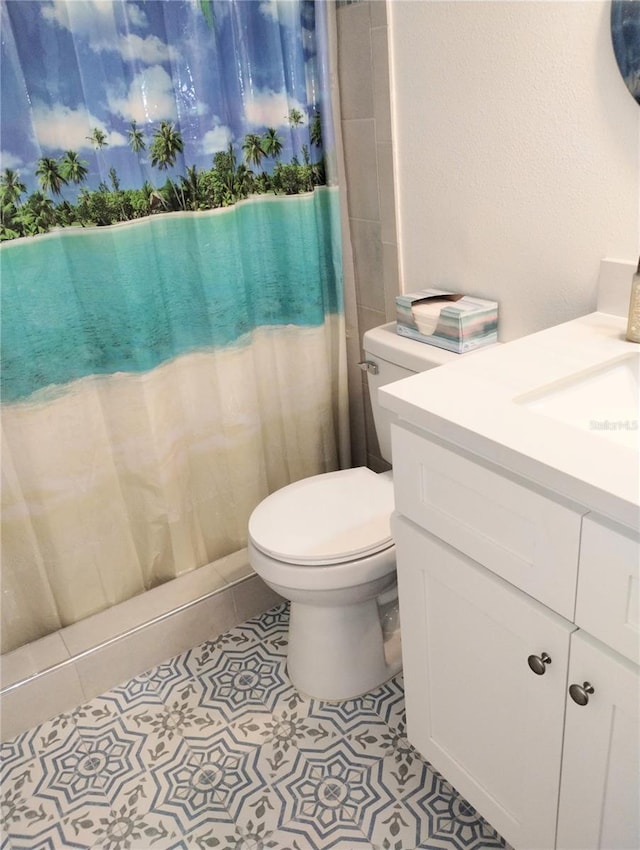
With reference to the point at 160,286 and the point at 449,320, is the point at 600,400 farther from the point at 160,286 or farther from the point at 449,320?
the point at 160,286

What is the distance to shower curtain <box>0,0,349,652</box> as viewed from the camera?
1475 mm

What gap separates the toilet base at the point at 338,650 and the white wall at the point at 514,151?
0.72 m

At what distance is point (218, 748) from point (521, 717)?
790mm

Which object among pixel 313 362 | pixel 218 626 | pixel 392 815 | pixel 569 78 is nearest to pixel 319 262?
pixel 313 362

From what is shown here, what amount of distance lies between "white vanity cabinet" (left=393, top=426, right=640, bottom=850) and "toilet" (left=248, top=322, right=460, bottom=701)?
0.85 feet

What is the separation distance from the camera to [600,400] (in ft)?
3.60

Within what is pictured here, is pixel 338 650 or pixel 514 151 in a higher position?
pixel 514 151

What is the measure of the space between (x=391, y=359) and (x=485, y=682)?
0.76 metres

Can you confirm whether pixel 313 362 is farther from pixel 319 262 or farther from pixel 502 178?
pixel 502 178

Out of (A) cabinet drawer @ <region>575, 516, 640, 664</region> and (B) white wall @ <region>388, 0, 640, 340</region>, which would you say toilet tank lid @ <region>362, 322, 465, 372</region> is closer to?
(B) white wall @ <region>388, 0, 640, 340</region>

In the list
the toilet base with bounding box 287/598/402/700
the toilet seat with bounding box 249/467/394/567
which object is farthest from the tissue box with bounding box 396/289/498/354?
the toilet base with bounding box 287/598/402/700

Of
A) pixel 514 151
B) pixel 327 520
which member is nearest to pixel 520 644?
pixel 327 520

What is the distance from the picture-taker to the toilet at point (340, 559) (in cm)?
148

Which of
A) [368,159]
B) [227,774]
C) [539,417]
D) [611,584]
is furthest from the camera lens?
[368,159]
